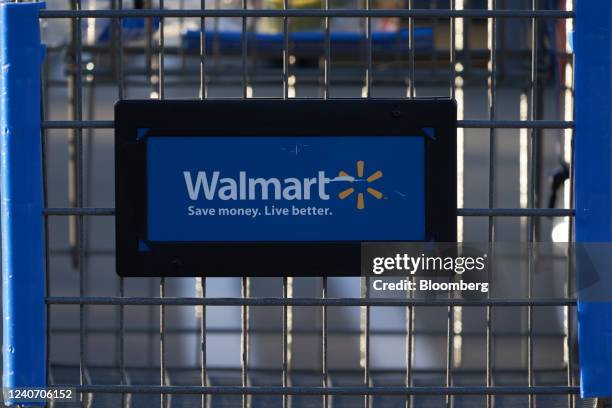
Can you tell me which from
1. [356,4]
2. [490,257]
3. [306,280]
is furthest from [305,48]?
[490,257]

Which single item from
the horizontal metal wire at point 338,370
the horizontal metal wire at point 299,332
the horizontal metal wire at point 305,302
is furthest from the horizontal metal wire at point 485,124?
the horizontal metal wire at point 299,332

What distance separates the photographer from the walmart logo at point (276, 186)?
2.90 meters

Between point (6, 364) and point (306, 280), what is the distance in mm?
3354

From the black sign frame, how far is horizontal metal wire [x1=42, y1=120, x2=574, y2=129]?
0.13 feet

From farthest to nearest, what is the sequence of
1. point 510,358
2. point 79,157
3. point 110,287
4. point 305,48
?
point 305,48 < point 110,287 < point 510,358 < point 79,157

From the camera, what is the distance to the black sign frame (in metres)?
2.90

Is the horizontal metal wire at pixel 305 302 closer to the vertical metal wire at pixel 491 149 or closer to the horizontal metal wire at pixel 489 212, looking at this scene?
the vertical metal wire at pixel 491 149

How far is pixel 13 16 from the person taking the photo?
293cm

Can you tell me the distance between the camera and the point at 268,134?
2910 mm

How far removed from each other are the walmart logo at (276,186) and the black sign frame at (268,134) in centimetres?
10

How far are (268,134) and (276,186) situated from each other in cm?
12

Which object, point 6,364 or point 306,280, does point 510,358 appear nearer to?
point 306,280

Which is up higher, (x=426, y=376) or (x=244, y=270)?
(x=244, y=270)

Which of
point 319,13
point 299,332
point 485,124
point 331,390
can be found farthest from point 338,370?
point 319,13
